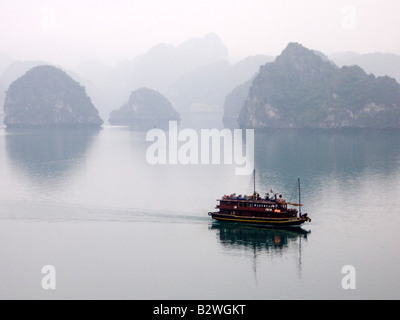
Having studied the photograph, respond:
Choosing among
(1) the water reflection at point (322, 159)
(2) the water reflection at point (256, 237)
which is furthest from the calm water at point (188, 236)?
(1) the water reflection at point (322, 159)

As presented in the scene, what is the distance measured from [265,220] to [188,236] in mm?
11572

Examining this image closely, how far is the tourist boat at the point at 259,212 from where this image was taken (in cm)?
7562

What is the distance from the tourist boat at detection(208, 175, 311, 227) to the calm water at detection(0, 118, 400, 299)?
4.97 ft

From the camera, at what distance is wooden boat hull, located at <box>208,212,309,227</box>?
75.2 meters

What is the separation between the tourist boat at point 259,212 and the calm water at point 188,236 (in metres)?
1.51

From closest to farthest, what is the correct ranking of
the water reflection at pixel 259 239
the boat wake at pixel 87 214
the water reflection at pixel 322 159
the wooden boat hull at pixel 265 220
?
the water reflection at pixel 259 239
the wooden boat hull at pixel 265 220
the boat wake at pixel 87 214
the water reflection at pixel 322 159

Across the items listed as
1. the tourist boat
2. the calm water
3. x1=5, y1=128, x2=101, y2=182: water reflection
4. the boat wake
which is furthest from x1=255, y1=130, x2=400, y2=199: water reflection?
x1=5, y1=128, x2=101, y2=182: water reflection

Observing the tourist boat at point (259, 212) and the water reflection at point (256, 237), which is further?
the tourist boat at point (259, 212)

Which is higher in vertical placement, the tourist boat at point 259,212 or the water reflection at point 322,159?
the water reflection at point 322,159

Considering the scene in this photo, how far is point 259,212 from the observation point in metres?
76.9

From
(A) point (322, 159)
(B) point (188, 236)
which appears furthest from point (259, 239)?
(A) point (322, 159)

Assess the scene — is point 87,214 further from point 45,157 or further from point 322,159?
point 322,159

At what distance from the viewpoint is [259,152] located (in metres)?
161

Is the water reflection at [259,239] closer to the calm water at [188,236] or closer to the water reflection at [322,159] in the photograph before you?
the calm water at [188,236]
